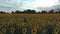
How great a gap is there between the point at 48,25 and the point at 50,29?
14.6 inches

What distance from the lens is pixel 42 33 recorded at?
20.5 feet

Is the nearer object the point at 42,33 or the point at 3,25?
the point at 42,33

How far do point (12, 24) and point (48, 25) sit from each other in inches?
42.6

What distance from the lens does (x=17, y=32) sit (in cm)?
688

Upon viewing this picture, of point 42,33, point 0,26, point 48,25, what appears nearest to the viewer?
point 42,33

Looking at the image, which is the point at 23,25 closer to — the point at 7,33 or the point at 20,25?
the point at 20,25

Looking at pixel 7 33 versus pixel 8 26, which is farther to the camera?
pixel 8 26

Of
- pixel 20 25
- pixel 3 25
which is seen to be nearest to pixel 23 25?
pixel 20 25

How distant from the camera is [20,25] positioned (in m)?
7.09

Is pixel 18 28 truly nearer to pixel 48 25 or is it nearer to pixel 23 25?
pixel 23 25

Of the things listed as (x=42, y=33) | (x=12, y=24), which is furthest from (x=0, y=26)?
(x=42, y=33)

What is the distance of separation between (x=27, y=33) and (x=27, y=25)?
775 mm

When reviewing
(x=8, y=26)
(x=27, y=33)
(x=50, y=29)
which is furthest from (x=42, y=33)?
(x=8, y=26)

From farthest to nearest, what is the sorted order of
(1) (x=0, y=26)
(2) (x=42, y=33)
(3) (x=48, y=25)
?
(3) (x=48, y=25), (1) (x=0, y=26), (2) (x=42, y=33)
